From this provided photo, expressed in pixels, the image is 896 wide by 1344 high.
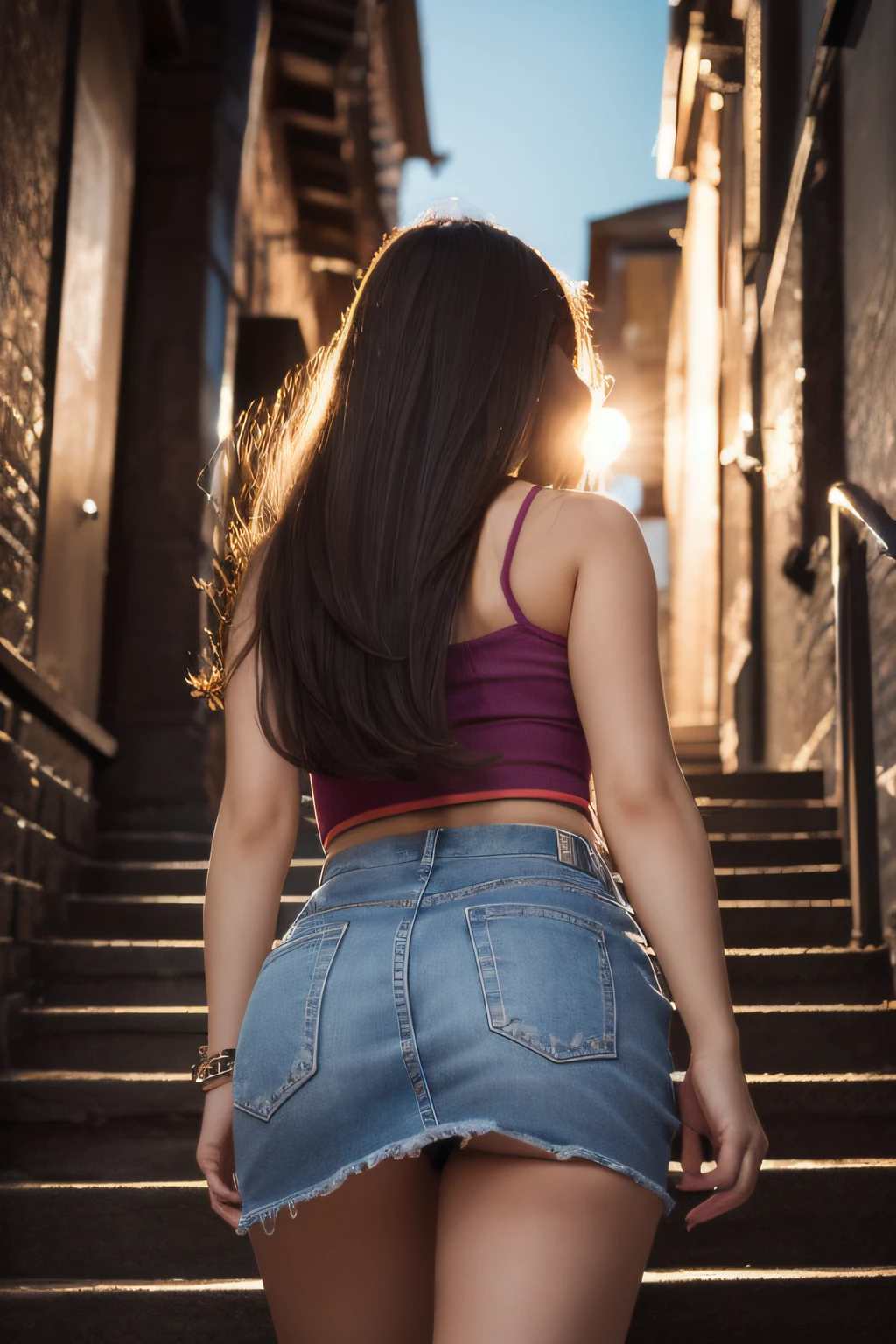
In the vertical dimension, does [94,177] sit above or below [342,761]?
above

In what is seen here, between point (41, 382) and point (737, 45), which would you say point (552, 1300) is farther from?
point (737, 45)

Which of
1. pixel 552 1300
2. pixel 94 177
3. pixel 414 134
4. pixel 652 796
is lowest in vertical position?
pixel 552 1300

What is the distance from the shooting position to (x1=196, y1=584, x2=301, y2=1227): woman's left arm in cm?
124

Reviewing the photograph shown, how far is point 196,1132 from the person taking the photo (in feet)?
10.7

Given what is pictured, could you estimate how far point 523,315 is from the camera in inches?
48.8

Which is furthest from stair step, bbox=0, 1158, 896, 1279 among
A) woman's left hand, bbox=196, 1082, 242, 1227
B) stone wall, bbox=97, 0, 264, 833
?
Result: stone wall, bbox=97, 0, 264, 833

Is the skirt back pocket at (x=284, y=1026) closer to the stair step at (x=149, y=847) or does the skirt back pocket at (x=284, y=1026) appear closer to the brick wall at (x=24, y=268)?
the brick wall at (x=24, y=268)

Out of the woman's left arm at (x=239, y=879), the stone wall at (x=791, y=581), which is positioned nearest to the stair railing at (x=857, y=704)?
the stone wall at (x=791, y=581)

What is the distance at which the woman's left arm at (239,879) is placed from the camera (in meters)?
1.24

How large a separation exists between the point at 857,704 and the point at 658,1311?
2.08 m

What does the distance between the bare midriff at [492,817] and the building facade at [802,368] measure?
260cm

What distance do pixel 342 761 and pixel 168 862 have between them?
3847mm

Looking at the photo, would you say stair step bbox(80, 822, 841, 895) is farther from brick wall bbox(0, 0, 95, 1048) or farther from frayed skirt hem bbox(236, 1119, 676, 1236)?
frayed skirt hem bbox(236, 1119, 676, 1236)

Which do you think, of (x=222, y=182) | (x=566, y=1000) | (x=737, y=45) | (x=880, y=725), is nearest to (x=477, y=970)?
(x=566, y=1000)
